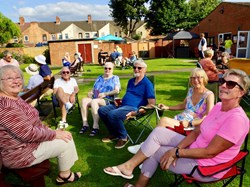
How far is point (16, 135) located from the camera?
219cm

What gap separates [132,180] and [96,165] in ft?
2.24

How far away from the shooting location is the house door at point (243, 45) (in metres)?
18.3

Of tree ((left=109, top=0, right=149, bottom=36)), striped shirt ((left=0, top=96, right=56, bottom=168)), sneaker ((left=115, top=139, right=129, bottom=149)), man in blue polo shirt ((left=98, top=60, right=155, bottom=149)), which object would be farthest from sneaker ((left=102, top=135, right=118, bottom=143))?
tree ((left=109, top=0, right=149, bottom=36))

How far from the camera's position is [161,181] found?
9.76 ft

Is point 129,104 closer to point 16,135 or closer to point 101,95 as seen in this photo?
point 101,95

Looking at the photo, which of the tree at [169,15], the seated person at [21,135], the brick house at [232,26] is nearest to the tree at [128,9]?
the tree at [169,15]

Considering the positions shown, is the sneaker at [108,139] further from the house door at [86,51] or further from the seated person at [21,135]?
the house door at [86,51]

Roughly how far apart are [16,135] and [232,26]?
22.0 m

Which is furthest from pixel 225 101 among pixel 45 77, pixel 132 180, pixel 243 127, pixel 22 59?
pixel 22 59

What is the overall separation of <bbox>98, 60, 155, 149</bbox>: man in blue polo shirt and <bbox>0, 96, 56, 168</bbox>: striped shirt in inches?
63.6

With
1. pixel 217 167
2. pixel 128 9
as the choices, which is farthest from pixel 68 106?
pixel 128 9

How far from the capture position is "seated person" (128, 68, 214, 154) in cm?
330

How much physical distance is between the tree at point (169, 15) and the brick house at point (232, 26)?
6.61 m

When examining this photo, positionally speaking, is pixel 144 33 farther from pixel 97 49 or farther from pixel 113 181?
pixel 113 181
